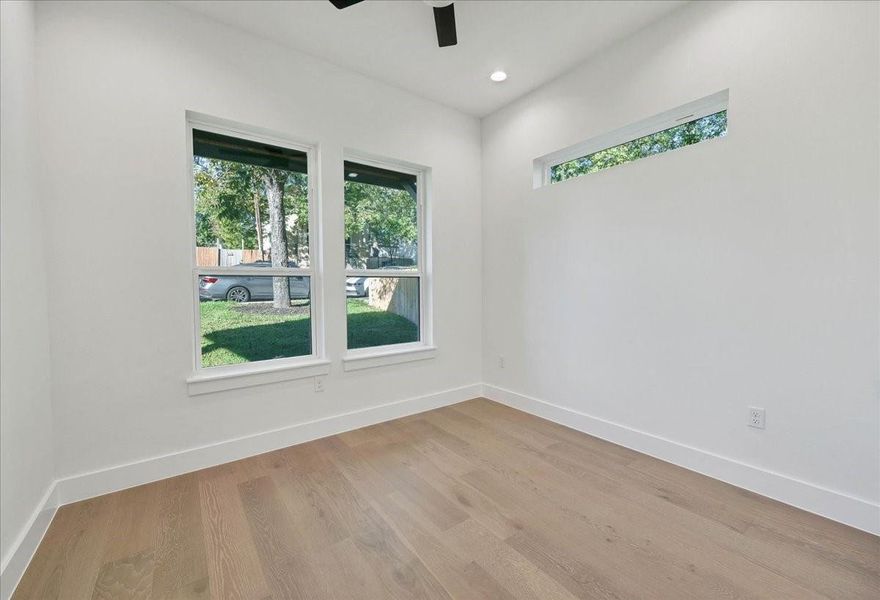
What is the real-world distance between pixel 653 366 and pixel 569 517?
1232 millimetres

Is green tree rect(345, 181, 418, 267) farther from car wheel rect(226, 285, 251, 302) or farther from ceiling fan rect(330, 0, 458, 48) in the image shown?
ceiling fan rect(330, 0, 458, 48)

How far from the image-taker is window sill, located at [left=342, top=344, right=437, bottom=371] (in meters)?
3.02

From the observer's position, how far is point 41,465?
181cm

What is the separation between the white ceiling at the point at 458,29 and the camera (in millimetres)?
2297

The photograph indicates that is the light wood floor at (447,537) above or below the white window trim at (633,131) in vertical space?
below

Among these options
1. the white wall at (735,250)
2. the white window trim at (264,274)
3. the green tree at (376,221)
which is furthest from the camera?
the green tree at (376,221)

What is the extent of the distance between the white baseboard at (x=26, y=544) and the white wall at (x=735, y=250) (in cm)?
319

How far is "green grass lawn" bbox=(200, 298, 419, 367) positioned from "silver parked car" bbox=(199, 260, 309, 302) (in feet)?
0.16

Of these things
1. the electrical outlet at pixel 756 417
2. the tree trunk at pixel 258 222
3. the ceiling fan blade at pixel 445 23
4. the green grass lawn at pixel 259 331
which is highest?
the ceiling fan blade at pixel 445 23

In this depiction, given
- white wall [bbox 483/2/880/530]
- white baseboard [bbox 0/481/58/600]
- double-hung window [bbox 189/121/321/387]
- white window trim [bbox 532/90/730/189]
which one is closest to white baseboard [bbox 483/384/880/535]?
white wall [bbox 483/2/880/530]

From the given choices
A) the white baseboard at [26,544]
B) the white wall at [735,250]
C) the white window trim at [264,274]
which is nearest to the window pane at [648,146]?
the white wall at [735,250]

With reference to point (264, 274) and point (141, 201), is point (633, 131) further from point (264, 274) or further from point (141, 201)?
point (141, 201)

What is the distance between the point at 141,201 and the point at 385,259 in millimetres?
1743

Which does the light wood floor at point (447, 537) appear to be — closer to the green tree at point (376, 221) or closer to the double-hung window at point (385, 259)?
the double-hung window at point (385, 259)
